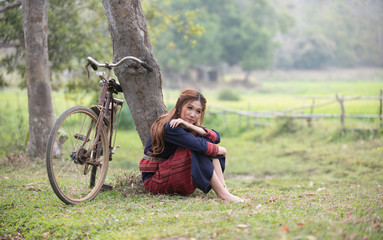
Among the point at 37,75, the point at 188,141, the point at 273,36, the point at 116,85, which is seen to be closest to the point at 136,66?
the point at 116,85

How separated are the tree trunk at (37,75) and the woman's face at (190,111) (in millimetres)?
3487

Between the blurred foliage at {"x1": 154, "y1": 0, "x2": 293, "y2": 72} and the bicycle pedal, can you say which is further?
the blurred foliage at {"x1": 154, "y1": 0, "x2": 293, "y2": 72}

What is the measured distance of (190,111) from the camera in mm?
4117

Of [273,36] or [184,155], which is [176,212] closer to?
[184,155]

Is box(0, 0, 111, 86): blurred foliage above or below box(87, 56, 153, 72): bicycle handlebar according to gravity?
above

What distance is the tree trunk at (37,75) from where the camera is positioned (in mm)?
6695

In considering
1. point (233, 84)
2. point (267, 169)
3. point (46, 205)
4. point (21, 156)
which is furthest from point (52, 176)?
point (233, 84)

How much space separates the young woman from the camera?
3.85 meters

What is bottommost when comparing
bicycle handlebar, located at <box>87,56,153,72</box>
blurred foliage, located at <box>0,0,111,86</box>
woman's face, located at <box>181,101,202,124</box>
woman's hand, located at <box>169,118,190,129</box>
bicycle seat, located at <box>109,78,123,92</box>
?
woman's hand, located at <box>169,118,190,129</box>

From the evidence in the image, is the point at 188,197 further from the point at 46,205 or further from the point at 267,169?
the point at 267,169

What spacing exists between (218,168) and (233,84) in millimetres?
35299

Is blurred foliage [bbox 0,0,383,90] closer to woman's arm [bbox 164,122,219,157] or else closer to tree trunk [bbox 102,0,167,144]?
tree trunk [bbox 102,0,167,144]

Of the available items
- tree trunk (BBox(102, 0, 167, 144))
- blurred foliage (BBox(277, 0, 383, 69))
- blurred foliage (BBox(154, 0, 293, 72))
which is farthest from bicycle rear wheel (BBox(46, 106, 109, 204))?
blurred foliage (BBox(277, 0, 383, 69))

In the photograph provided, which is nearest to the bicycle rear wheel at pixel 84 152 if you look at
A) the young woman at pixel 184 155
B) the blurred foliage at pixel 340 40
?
the young woman at pixel 184 155
